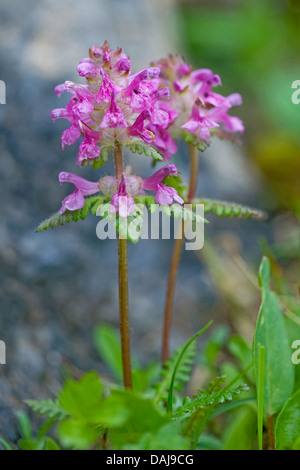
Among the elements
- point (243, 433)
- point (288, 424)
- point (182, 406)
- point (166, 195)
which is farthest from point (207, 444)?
point (166, 195)

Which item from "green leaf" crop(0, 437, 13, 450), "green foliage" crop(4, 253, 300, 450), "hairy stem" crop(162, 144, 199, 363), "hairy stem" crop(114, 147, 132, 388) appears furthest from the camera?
"hairy stem" crop(162, 144, 199, 363)

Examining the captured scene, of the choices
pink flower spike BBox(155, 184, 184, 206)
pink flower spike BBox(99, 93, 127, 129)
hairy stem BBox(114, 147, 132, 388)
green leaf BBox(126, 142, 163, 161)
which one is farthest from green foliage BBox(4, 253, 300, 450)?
pink flower spike BBox(99, 93, 127, 129)

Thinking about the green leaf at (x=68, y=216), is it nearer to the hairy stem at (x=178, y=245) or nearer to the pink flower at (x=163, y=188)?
the pink flower at (x=163, y=188)

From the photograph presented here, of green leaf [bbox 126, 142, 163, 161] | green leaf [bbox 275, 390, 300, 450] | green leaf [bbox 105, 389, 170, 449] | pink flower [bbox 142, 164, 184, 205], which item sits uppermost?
green leaf [bbox 126, 142, 163, 161]

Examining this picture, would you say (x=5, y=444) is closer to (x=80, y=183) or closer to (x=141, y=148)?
(x=80, y=183)

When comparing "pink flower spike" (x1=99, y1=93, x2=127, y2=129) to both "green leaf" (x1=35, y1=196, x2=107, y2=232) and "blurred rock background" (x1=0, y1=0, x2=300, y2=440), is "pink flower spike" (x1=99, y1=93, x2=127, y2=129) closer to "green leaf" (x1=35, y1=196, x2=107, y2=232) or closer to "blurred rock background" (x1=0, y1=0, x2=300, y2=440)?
"green leaf" (x1=35, y1=196, x2=107, y2=232)
